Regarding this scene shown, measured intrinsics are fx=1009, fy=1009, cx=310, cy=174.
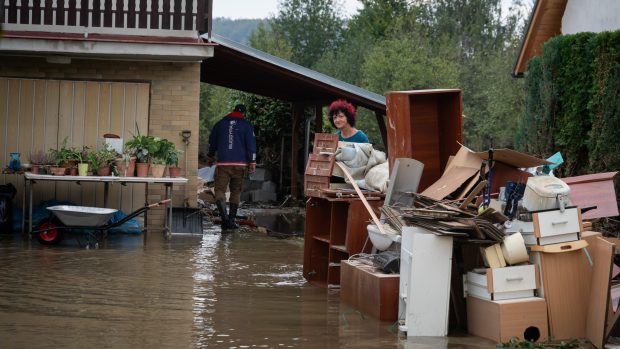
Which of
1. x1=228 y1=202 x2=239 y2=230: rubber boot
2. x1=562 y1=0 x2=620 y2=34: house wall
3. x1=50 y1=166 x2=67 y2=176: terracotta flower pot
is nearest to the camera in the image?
x1=50 y1=166 x2=67 y2=176: terracotta flower pot

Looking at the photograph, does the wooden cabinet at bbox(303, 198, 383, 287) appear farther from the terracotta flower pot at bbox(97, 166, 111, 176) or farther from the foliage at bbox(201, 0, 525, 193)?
the foliage at bbox(201, 0, 525, 193)

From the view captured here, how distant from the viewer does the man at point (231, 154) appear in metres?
17.5

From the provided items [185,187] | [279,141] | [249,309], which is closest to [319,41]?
[279,141]

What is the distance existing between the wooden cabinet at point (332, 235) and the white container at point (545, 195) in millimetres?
2257

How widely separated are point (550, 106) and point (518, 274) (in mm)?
5541

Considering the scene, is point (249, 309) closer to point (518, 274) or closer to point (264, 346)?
point (264, 346)

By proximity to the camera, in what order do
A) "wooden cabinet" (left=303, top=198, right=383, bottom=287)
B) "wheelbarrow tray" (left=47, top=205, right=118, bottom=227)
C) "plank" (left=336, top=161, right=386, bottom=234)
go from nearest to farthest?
"plank" (left=336, top=161, right=386, bottom=234)
"wooden cabinet" (left=303, top=198, right=383, bottom=287)
"wheelbarrow tray" (left=47, top=205, right=118, bottom=227)

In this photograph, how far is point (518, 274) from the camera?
775cm

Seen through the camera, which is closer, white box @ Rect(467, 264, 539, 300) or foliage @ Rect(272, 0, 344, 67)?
white box @ Rect(467, 264, 539, 300)

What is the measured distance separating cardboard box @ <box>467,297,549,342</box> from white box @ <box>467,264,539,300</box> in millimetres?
59

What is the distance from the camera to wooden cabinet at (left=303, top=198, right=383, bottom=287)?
994cm

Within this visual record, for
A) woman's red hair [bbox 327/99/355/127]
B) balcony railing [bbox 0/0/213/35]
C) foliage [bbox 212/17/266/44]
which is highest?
foliage [bbox 212/17/266/44]

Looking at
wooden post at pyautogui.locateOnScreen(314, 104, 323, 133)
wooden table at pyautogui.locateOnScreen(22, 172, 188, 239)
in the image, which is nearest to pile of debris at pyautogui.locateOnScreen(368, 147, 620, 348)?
wooden table at pyautogui.locateOnScreen(22, 172, 188, 239)

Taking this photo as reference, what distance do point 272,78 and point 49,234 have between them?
22.5ft
